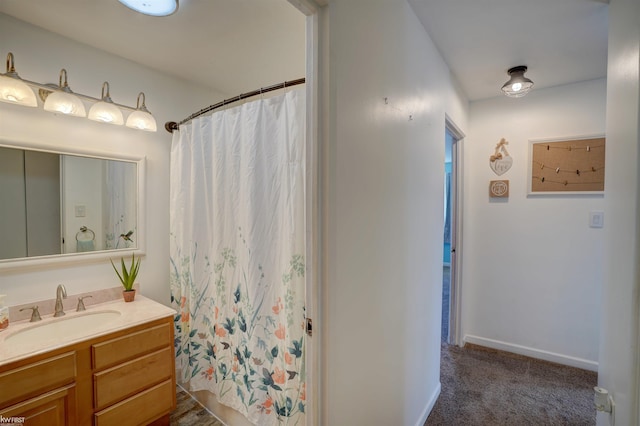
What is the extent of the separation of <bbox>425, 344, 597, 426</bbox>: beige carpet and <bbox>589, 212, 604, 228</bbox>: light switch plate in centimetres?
121

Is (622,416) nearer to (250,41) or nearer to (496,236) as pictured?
(496,236)

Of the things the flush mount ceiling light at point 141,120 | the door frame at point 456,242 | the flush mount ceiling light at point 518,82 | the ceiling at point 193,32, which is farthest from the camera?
the door frame at point 456,242

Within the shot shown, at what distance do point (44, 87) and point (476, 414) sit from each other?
10.4 ft

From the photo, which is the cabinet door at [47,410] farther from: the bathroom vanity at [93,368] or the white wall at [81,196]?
the white wall at [81,196]

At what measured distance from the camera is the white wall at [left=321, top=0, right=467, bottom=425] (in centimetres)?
96

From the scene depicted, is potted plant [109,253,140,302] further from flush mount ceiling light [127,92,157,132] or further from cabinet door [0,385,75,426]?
flush mount ceiling light [127,92,157,132]

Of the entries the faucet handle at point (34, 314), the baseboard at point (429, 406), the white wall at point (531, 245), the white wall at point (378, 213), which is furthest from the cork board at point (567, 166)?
the faucet handle at point (34, 314)

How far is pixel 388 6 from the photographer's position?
1.22 metres

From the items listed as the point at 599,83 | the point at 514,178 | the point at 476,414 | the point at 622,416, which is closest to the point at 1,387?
the point at 622,416

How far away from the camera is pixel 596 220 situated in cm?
223

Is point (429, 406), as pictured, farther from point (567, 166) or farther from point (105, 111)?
point (105, 111)

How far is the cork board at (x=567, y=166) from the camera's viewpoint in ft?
7.29

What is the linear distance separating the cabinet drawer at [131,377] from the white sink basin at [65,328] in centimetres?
24

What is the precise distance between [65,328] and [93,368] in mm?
373
